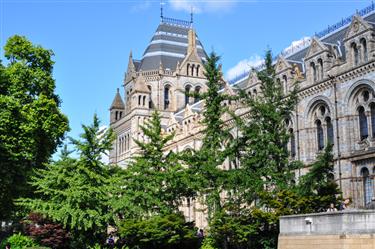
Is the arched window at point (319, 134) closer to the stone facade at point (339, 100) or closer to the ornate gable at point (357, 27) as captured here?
the stone facade at point (339, 100)

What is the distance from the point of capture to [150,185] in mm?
39406

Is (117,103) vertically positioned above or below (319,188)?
above

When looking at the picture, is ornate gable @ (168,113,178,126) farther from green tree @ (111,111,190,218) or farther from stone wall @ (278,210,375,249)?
stone wall @ (278,210,375,249)

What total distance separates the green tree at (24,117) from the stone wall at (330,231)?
64.7ft

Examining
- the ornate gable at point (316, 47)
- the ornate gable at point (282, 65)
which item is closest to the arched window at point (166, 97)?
the ornate gable at point (282, 65)

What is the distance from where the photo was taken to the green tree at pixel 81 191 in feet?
121

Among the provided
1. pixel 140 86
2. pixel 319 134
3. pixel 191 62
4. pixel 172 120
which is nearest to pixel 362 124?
pixel 319 134

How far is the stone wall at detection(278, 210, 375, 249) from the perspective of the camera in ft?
75.0

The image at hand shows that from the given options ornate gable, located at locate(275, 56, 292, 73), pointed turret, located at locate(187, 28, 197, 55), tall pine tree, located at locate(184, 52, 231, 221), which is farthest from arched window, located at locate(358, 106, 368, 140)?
pointed turret, located at locate(187, 28, 197, 55)

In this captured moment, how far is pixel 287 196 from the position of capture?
31734mm

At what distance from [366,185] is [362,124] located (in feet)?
14.1

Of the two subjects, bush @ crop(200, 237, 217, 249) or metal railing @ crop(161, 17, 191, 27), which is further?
metal railing @ crop(161, 17, 191, 27)

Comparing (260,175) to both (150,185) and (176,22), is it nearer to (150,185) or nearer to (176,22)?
(150,185)

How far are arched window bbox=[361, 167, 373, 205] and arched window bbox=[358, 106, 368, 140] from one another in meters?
2.42
